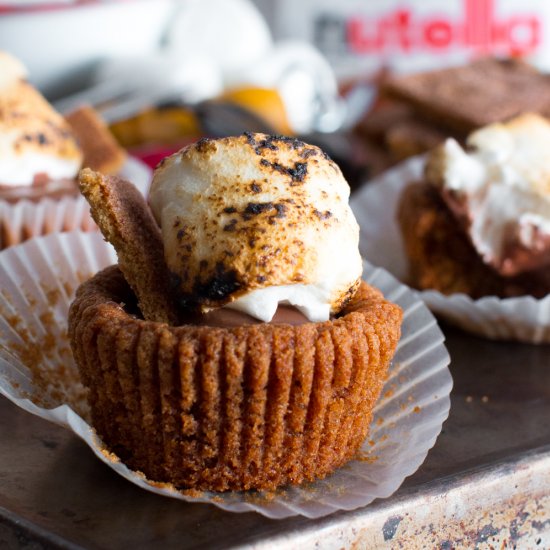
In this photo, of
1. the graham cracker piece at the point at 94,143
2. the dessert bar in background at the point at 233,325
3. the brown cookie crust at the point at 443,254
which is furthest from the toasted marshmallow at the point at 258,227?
the graham cracker piece at the point at 94,143

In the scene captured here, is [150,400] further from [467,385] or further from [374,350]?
[467,385]

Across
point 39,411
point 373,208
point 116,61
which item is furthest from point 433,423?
point 116,61

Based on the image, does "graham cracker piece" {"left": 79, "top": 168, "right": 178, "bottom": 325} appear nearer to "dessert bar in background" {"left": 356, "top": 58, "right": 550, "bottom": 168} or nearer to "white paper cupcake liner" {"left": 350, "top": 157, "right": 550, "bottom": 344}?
"white paper cupcake liner" {"left": 350, "top": 157, "right": 550, "bottom": 344}

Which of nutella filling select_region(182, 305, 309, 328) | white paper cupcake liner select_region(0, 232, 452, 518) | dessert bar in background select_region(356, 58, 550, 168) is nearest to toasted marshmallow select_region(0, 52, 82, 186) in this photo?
white paper cupcake liner select_region(0, 232, 452, 518)

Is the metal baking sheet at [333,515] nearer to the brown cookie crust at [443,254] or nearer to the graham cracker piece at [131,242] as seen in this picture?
the graham cracker piece at [131,242]

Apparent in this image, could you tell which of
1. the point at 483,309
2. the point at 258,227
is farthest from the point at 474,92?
the point at 258,227

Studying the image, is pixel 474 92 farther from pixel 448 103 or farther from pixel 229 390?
pixel 229 390

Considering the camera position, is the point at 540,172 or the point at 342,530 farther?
the point at 540,172
